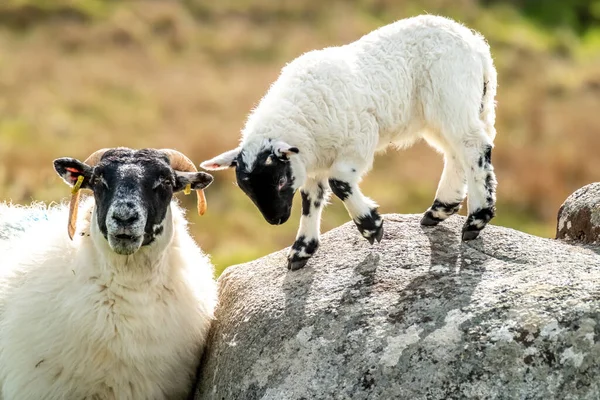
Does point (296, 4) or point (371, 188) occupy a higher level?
point (296, 4)

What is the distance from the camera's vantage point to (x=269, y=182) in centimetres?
701

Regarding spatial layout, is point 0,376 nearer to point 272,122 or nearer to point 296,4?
point 272,122

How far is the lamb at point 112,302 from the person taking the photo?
666 cm

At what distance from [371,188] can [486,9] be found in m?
23.7

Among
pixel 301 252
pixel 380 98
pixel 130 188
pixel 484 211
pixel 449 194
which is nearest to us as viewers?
pixel 130 188

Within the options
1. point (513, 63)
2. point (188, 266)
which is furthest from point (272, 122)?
point (513, 63)

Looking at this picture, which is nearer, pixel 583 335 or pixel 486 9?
pixel 583 335

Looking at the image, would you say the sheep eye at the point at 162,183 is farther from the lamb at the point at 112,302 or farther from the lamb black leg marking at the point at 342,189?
the lamb black leg marking at the point at 342,189

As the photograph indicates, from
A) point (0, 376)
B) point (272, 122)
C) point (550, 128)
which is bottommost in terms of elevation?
point (0, 376)

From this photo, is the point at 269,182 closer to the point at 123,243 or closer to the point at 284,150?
the point at 284,150

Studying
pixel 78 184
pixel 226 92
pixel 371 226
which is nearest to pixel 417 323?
pixel 371 226

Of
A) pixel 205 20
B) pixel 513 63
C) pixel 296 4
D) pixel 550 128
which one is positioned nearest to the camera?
pixel 550 128

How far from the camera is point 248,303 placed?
7.20 meters

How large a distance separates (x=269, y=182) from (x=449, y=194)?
6.10 ft
